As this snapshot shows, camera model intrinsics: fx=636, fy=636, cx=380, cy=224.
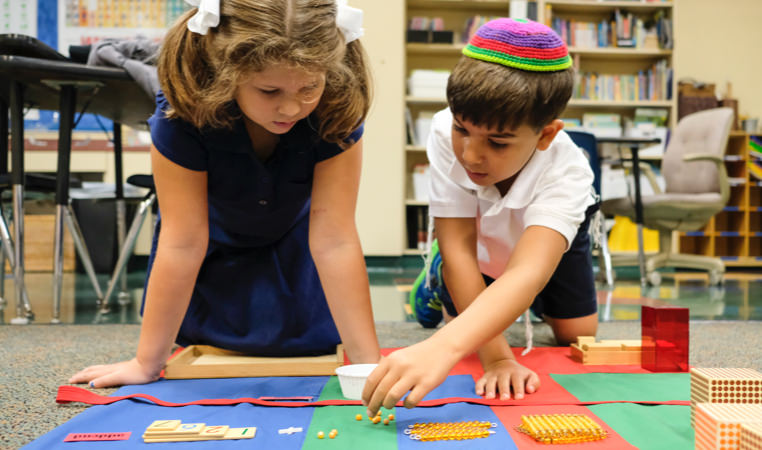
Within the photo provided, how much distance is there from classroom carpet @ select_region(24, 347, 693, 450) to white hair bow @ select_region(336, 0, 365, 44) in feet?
1.81

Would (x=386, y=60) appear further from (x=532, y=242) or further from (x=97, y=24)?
(x=532, y=242)

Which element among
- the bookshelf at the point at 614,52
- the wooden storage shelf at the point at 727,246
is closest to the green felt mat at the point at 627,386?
the bookshelf at the point at 614,52

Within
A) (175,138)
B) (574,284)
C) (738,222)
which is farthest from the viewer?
(738,222)

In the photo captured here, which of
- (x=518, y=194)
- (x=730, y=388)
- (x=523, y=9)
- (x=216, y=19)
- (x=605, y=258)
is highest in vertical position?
(x=523, y=9)

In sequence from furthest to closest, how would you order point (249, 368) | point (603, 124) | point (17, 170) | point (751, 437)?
point (603, 124), point (17, 170), point (249, 368), point (751, 437)

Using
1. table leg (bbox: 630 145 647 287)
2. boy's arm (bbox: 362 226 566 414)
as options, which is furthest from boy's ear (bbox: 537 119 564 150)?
table leg (bbox: 630 145 647 287)

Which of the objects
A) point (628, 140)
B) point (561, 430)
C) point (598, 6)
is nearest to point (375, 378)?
point (561, 430)

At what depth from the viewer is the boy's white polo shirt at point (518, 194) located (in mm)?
1041

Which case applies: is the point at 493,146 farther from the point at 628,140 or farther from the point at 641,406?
the point at 628,140

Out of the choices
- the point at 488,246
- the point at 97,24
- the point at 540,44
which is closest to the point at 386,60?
the point at 97,24

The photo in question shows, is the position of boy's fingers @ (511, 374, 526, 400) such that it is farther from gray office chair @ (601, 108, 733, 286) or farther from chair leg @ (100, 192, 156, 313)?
gray office chair @ (601, 108, 733, 286)

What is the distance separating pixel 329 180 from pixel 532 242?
0.37 meters

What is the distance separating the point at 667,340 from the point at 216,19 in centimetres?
94

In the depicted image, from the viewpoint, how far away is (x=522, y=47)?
0.96 m
